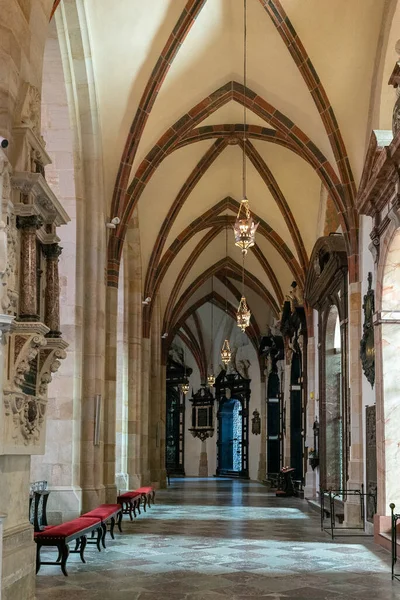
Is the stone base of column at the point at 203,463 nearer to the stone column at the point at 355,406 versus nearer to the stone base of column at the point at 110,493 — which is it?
the stone base of column at the point at 110,493

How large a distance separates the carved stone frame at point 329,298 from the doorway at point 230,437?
50.5 feet

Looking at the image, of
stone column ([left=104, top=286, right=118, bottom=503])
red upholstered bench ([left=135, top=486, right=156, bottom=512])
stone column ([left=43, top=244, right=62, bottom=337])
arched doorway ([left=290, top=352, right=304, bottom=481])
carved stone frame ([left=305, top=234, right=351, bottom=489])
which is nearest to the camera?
stone column ([left=43, top=244, right=62, bottom=337])

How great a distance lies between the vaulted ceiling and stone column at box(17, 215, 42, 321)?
6247 mm

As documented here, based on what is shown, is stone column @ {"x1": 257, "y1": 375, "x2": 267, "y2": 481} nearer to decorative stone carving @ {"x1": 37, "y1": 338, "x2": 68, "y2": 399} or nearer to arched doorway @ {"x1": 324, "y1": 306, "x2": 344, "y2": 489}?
arched doorway @ {"x1": 324, "y1": 306, "x2": 344, "y2": 489}

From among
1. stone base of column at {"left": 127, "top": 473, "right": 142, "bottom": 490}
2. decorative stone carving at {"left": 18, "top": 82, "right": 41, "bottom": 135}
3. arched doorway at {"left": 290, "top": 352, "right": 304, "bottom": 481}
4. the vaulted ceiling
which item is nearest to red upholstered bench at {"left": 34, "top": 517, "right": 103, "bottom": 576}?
decorative stone carving at {"left": 18, "top": 82, "right": 41, "bottom": 135}

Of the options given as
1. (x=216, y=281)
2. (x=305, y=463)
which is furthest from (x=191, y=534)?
(x=216, y=281)

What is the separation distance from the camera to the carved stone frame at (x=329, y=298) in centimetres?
1397

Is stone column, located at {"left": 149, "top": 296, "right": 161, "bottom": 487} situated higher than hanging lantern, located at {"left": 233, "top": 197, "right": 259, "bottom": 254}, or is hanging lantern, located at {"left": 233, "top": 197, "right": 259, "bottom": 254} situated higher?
hanging lantern, located at {"left": 233, "top": 197, "right": 259, "bottom": 254}

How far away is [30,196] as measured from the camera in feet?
18.6

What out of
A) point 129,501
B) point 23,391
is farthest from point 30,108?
point 129,501

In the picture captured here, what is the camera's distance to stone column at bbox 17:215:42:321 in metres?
5.58

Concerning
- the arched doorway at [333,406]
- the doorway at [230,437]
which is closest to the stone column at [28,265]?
the arched doorway at [333,406]

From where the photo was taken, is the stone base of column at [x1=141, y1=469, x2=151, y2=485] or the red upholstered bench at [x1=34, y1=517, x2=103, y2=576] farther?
the stone base of column at [x1=141, y1=469, x2=151, y2=485]

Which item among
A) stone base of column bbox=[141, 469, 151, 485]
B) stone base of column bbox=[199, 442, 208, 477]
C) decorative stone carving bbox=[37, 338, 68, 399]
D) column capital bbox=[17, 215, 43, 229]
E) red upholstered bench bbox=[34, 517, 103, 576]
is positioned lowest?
stone base of column bbox=[199, 442, 208, 477]
